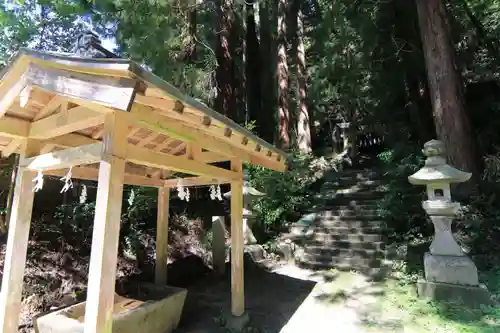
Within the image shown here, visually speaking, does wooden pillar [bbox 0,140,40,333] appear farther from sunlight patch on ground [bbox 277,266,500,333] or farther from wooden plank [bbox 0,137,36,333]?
sunlight patch on ground [bbox 277,266,500,333]

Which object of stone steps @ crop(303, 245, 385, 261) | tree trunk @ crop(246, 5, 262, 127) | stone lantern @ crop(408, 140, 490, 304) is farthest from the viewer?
tree trunk @ crop(246, 5, 262, 127)

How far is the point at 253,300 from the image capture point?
473cm

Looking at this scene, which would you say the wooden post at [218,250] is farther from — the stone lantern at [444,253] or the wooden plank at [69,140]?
the stone lantern at [444,253]

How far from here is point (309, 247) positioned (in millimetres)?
6477

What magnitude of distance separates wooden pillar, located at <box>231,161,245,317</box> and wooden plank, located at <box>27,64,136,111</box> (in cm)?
231

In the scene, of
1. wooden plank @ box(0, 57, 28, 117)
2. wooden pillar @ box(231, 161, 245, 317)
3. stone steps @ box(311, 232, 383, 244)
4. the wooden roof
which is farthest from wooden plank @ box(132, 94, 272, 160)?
stone steps @ box(311, 232, 383, 244)

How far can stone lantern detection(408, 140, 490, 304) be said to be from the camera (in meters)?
4.00

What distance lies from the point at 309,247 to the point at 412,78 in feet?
22.8

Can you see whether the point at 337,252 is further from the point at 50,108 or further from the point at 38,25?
the point at 38,25

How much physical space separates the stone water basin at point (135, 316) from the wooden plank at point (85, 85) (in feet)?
7.08

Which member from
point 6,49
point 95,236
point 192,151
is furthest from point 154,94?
point 6,49

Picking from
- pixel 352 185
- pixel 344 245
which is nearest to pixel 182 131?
pixel 344 245

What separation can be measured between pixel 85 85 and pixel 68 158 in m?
0.80

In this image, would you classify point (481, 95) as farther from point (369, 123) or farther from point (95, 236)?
point (95, 236)
